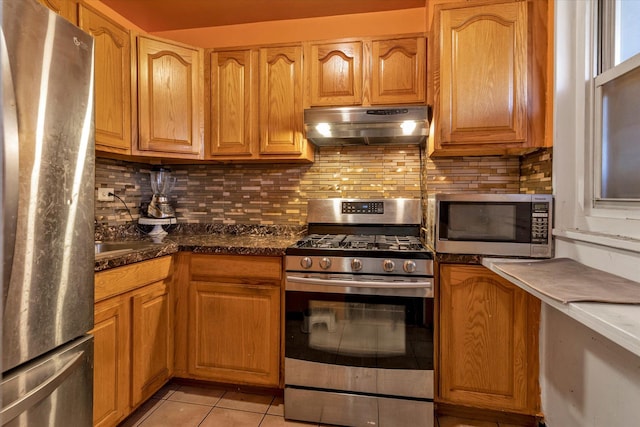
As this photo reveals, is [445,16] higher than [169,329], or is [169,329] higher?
[445,16]

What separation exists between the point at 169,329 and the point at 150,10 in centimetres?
209

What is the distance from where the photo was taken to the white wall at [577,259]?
1.13m

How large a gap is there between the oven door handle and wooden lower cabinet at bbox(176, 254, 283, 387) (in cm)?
23

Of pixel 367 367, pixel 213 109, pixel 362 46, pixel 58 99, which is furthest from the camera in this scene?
pixel 213 109

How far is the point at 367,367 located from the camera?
1591 millimetres

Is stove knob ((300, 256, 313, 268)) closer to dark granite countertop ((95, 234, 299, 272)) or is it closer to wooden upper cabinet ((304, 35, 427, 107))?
dark granite countertop ((95, 234, 299, 272))

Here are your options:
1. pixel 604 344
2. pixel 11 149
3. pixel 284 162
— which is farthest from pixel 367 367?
pixel 11 149

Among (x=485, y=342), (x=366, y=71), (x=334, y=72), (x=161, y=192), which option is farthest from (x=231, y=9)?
(x=485, y=342)

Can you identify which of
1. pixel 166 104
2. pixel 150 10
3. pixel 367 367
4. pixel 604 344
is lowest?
pixel 367 367

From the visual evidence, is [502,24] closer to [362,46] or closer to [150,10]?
[362,46]

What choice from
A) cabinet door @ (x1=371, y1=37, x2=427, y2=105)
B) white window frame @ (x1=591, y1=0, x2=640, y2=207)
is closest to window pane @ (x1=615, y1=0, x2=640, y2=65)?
white window frame @ (x1=591, y1=0, x2=640, y2=207)

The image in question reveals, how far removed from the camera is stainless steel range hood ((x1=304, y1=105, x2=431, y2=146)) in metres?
1.78

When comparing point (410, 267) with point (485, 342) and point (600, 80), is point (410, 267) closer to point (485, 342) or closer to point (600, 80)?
point (485, 342)

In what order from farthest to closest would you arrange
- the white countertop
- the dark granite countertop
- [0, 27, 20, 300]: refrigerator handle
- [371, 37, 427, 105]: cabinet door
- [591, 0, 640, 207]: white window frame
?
[371, 37, 427, 105]: cabinet door
the dark granite countertop
[591, 0, 640, 207]: white window frame
[0, 27, 20, 300]: refrigerator handle
the white countertop
